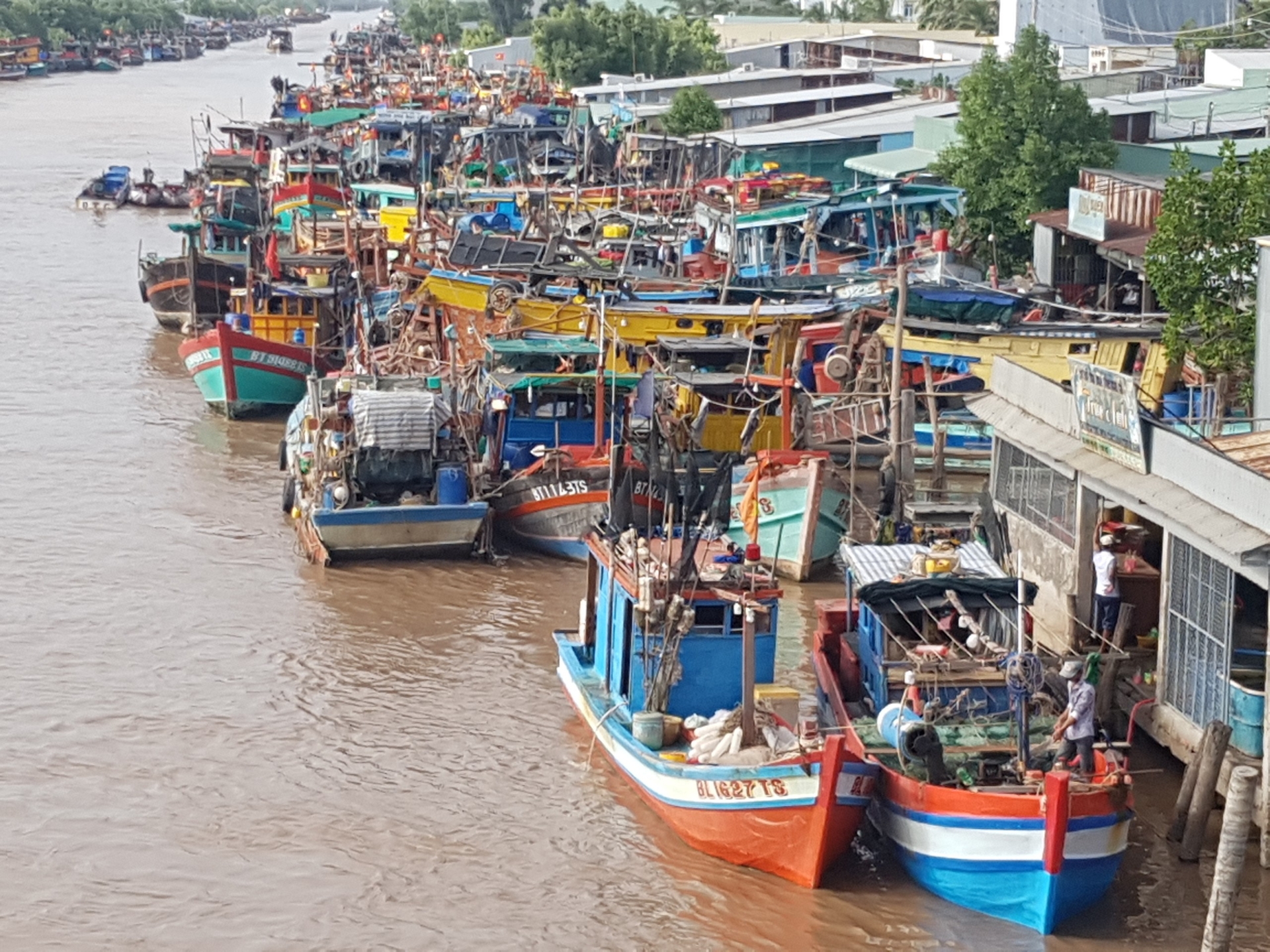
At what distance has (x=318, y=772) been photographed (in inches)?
677

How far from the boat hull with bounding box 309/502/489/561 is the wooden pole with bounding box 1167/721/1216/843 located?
997 centimetres

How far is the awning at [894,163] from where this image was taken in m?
40.7

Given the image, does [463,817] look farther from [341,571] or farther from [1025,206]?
[1025,206]

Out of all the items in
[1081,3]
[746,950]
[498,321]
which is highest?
[1081,3]

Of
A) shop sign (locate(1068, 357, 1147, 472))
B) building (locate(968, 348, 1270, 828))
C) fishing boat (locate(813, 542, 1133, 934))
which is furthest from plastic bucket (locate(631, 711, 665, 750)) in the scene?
shop sign (locate(1068, 357, 1147, 472))

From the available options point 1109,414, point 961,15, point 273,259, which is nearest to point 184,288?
point 273,259

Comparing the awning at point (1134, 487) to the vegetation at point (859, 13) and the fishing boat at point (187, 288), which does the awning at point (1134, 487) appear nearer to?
the fishing boat at point (187, 288)

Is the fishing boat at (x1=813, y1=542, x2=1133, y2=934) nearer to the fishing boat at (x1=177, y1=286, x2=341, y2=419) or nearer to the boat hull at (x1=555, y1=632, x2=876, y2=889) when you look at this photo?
the boat hull at (x1=555, y1=632, x2=876, y2=889)

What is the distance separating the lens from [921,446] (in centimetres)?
2748

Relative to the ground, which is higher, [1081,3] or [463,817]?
[1081,3]

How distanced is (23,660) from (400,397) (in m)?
5.33

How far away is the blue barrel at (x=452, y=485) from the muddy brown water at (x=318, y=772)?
0.82m

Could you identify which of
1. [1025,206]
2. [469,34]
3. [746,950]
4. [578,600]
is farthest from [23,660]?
[469,34]

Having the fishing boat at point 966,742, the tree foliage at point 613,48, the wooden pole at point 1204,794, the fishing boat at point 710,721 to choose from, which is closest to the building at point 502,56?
the tree foliage at point 613,48
